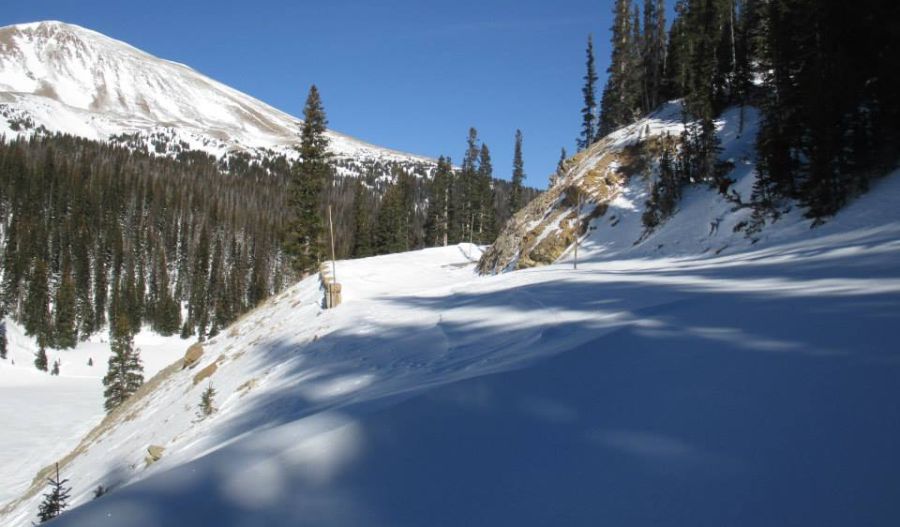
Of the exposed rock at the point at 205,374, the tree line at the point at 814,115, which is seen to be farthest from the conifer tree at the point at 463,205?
the exposed rock at the point at 205,374

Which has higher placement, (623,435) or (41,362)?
(623,435)

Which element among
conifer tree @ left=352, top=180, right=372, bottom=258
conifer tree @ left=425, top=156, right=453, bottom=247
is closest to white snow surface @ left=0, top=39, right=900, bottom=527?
conifer tree @ left=352, top=180, right=372, bottom=258

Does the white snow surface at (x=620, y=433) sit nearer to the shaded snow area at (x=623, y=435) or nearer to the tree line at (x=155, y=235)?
the shaded snow area at (x=623, y=435)

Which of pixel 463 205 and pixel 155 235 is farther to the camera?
pixel 155 235

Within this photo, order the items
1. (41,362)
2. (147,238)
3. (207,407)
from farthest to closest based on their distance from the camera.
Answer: (147,238), (41,362), (207,407)

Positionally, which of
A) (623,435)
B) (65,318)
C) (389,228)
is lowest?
(65,318)

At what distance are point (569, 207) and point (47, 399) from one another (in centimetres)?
5073

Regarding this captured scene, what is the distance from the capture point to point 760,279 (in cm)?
671

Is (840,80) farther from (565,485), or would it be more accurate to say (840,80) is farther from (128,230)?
(128,230)

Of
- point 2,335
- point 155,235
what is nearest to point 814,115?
point 2,335

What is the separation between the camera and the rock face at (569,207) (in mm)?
24992

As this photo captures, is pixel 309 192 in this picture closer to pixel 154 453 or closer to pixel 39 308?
pixel 154 453

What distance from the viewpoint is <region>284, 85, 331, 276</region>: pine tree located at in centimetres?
2795

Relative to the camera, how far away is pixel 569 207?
26.8m
